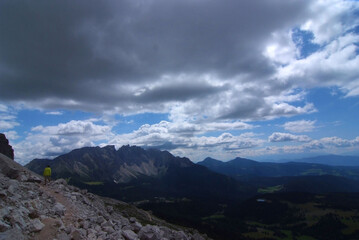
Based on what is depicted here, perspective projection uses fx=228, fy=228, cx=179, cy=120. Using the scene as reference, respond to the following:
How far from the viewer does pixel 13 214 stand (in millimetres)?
17703

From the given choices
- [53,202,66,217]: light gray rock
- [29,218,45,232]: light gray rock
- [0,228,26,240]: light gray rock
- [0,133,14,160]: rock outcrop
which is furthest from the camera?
[0,133,14,160]: rock outcrop

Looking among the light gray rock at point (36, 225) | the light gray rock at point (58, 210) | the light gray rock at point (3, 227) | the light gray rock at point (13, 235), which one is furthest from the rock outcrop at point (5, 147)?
the light gray rock at point (13, 235)

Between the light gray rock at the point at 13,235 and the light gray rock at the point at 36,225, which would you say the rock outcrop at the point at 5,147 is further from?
the light gray rock at the point at 13,235

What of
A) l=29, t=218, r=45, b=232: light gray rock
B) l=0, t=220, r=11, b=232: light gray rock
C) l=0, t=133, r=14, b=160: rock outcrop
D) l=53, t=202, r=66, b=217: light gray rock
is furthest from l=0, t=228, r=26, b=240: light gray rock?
l=0, t=133, r=14, b=160: rock outcrop

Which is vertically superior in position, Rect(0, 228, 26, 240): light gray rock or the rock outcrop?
the rock outcrop

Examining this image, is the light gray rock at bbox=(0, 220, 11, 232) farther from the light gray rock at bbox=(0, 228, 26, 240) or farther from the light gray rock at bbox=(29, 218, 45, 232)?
the light gray rock at bbox=(29, 218, 45, 232)

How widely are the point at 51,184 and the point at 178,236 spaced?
2497cm

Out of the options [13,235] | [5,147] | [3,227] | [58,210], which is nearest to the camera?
[13,235]

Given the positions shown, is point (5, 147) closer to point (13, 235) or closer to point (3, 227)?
point (3, 227)

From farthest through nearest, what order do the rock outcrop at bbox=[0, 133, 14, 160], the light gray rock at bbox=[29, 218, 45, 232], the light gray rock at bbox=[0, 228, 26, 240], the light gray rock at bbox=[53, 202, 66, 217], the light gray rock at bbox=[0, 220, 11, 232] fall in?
the rock outcrop at bbox=[0, 133, 14, 160], the light gray rock at bbox=[53, 202, 66, 217], the light gray rock at bbox=[29, 218, 45, 232], the light gray rock at bbox=[0, 220, 11, 232], the light gray rock at bbox=[0, 228, 26, 240]

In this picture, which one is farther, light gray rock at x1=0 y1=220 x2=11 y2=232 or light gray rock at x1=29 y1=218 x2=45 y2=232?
light gray rock at x1=29 y1=218 x2=45 y2=232

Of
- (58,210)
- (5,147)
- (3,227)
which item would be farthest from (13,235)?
(5,147)

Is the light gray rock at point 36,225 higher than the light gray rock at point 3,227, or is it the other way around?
the light gray rock at point 3,227

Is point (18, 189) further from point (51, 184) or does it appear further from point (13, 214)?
point (51, 184)
